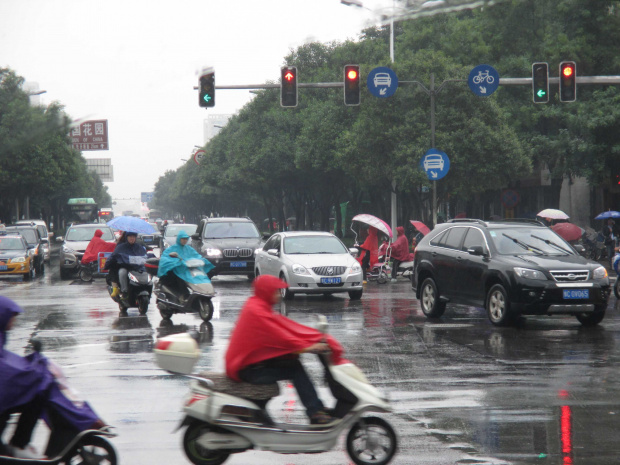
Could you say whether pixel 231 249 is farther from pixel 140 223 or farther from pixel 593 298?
pixel 593 298

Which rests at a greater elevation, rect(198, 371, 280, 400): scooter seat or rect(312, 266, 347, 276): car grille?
rect(198, 371, 280, 400): scooter seat

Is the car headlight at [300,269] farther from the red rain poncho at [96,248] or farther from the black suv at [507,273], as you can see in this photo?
the red rain poncho at [96,248]

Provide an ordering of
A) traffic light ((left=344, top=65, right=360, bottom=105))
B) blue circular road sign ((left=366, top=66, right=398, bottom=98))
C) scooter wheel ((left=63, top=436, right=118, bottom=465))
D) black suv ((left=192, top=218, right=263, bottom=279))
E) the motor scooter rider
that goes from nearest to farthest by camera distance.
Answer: the motor scooter rider, scooter wheel ((left=63, top=436, right=118, bottom=465)), traffic light ((left=344, top=65, right=360, bottom=105)), blue circular road sign ((left=366, top=66, right=398, bottom=98)), black suv ((left=192, top=218, right=263, bottom=279))

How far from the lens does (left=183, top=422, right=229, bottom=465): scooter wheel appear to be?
606cm

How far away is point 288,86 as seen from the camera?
866 inches

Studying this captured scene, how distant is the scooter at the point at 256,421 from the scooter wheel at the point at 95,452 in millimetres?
563

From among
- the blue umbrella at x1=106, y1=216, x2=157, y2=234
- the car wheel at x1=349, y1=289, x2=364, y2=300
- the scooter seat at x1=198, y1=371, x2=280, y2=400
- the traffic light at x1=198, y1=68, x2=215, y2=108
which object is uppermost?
the traffic light at x1=198, y1=68, x2=215, y2=108

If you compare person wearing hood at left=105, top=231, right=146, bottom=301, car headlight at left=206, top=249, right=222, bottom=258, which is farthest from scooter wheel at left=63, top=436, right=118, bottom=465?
car headlight at left=206, top=249, right=222, bottom=258

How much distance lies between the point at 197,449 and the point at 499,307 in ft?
28.4

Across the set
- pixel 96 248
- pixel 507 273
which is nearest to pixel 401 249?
pixel 96 248

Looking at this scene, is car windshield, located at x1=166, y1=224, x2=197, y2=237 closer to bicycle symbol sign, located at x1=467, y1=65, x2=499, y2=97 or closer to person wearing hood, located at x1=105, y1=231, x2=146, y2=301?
bicycle symbol sign, located at x1=467, y1=65, x2=499, y2=97

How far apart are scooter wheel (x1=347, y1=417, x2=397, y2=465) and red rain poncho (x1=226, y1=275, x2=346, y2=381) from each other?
47cm

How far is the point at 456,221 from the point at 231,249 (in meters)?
10.9

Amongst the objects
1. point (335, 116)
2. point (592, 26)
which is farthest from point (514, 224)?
point (335, 116)
